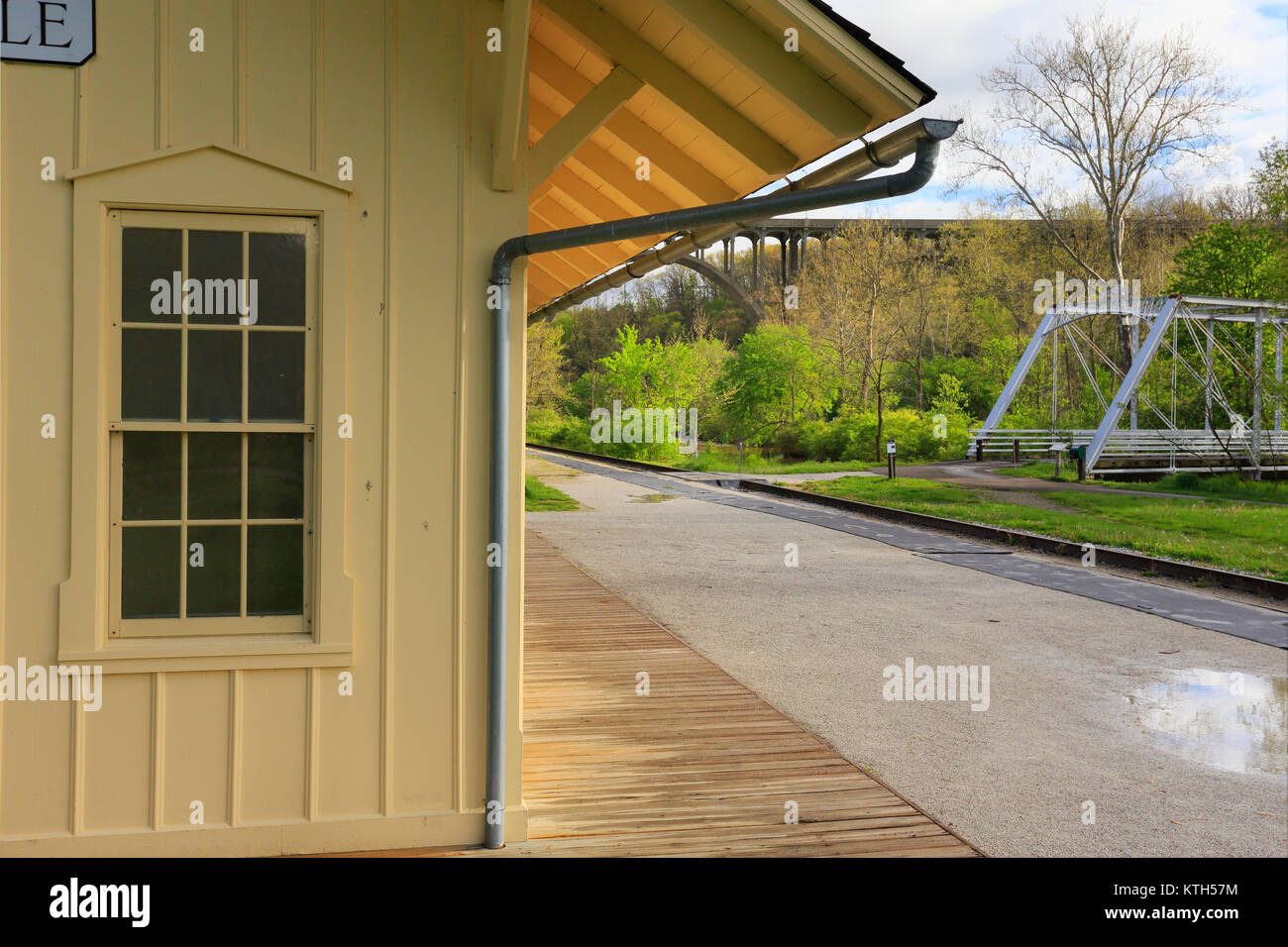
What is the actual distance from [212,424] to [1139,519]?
16794 millimetres

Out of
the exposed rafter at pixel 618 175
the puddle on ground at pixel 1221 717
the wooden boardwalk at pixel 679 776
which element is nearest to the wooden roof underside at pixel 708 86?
the exposed rafter at pixel 618 175

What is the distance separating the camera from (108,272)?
3.63 metres

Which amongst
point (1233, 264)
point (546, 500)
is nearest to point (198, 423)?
point (546, 500)

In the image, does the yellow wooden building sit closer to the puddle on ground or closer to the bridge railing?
the puddle on ground

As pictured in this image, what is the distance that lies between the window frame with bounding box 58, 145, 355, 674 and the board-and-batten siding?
0.16ft

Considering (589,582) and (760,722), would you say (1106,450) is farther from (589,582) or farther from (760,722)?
(760,722)

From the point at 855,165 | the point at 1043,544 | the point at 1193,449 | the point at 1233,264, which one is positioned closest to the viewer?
the point at 855,165

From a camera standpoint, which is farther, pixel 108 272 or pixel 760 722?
pixel 760 722

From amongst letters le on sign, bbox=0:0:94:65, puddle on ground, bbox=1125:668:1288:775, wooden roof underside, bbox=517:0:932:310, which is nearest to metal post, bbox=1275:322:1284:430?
puddle on ground, bbox=1125:668:1288:775

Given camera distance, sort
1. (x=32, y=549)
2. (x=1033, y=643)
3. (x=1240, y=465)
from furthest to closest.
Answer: (x=1240, y=465), (x=1033, y=643), (x=32, y=549)

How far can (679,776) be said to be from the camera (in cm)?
507

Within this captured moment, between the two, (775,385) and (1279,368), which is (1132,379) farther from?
(775,385)

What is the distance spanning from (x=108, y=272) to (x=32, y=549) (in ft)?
A: 3.37

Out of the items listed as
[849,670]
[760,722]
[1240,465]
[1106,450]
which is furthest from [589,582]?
[1240,465]
